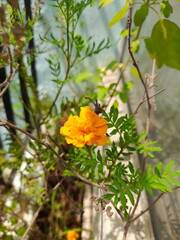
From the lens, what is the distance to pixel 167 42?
0.52 m

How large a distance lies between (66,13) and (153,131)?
1.82ft

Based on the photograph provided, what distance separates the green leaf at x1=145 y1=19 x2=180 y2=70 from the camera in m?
0.51

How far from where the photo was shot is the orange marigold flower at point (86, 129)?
40cm

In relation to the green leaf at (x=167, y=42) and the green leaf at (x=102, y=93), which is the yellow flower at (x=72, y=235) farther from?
the green leaf at (x=167, y=42)

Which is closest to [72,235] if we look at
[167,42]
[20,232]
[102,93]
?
[20,232]

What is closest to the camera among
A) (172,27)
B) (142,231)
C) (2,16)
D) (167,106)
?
(2,16)

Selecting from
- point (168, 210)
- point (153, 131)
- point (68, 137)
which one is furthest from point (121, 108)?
point (68, 137)

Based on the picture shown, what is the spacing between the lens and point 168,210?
697 millimetres

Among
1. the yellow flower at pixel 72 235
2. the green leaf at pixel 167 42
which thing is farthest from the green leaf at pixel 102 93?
the yellow flower at pixel 72 235

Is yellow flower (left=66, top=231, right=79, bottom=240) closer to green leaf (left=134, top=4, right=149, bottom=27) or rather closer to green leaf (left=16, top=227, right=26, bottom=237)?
green leaf (left=16, top=227, right=26, bottom=237)

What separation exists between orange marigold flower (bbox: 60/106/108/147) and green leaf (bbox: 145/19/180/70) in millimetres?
246

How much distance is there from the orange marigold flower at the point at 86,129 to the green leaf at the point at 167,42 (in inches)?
9.7

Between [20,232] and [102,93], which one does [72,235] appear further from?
[102,93]

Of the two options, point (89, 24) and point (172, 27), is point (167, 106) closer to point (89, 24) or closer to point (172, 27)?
point (172, 27)
